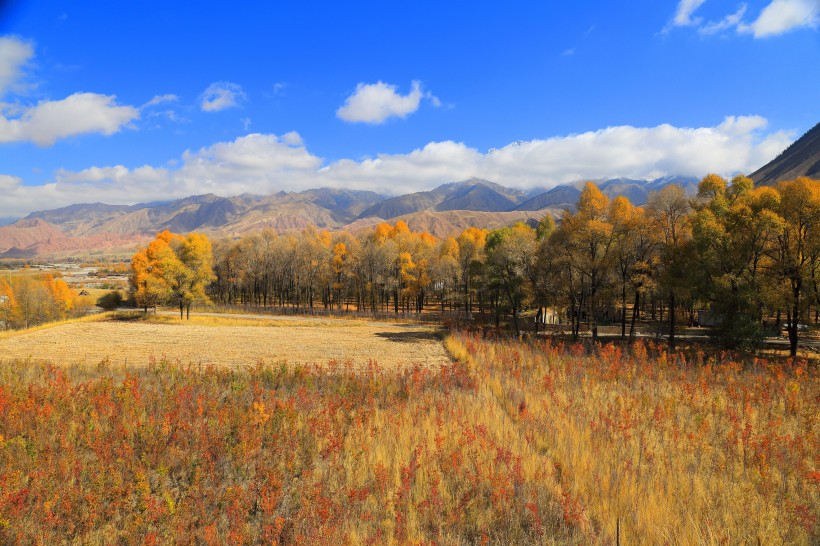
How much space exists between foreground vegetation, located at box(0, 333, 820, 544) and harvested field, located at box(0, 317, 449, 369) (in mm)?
9865

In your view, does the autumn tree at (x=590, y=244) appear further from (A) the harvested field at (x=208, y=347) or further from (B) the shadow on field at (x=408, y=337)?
(A) the harvested field at (x=208, y=347)

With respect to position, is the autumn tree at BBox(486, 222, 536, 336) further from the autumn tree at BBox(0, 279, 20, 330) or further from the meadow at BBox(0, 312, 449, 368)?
the autumn tree at BBox(0, 279, 20, 330)

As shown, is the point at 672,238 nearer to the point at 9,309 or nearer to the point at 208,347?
the point at 208,347

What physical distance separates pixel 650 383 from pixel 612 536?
10206 millimetres

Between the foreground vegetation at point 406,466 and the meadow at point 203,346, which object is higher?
the foreground vegetation at point 406,466

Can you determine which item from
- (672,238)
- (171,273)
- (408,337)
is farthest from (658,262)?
(171,273)

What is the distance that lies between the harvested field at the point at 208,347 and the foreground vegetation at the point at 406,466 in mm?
9865

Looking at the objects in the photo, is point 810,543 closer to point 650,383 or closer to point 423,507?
point 423,507

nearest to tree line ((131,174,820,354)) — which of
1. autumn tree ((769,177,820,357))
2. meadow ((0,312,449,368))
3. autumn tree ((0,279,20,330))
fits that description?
autumn tree ((769,177,820,357))

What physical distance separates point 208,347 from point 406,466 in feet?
89.8

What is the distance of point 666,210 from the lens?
116ft

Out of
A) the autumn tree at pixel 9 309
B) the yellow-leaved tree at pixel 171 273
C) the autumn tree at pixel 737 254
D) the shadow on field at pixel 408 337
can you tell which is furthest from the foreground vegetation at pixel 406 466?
the autumn tree at pixel 9 309

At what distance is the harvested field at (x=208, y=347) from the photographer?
2377 centimetres

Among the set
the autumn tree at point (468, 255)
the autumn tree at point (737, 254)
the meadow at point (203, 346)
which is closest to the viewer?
the meadow at point (203, 346)
